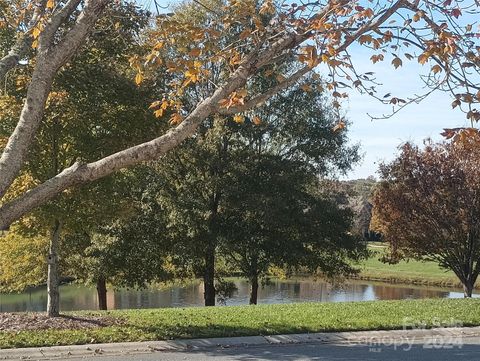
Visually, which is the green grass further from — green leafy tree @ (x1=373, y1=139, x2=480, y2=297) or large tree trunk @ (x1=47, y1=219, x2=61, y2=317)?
green leafy tree @ (x1=373, y1=139, x2=480, y2=297)

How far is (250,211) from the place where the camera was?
70.3ft

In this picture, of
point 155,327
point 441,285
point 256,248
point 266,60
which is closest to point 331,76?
point 266,60

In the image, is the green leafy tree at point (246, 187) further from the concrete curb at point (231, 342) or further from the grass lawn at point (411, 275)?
the grass lawn at point (411, 275)

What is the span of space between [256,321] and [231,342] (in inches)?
66.3

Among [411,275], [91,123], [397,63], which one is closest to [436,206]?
[91,123]

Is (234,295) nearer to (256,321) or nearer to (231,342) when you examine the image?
(256,321)

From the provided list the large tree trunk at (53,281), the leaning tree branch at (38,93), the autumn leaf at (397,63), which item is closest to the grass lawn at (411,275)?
the large tree trunk at (53,281)

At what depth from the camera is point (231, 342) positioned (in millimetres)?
9094

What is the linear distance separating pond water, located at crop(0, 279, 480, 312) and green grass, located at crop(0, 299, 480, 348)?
1563cm

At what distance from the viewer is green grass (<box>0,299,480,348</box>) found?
9180 mm

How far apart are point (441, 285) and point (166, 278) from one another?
2496 cm

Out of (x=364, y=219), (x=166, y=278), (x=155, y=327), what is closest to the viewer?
(x=155, y=327)

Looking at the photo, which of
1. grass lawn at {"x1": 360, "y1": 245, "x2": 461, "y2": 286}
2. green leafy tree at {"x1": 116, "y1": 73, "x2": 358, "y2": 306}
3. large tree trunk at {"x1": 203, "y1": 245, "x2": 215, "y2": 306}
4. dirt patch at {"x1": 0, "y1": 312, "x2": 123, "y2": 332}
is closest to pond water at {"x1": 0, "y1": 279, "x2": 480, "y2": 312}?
grass lawn at {"x1": 360, "y1": 245, "x2": 461, "y2": 286}

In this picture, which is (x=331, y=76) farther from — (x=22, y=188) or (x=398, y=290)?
(x=398, y=290)
